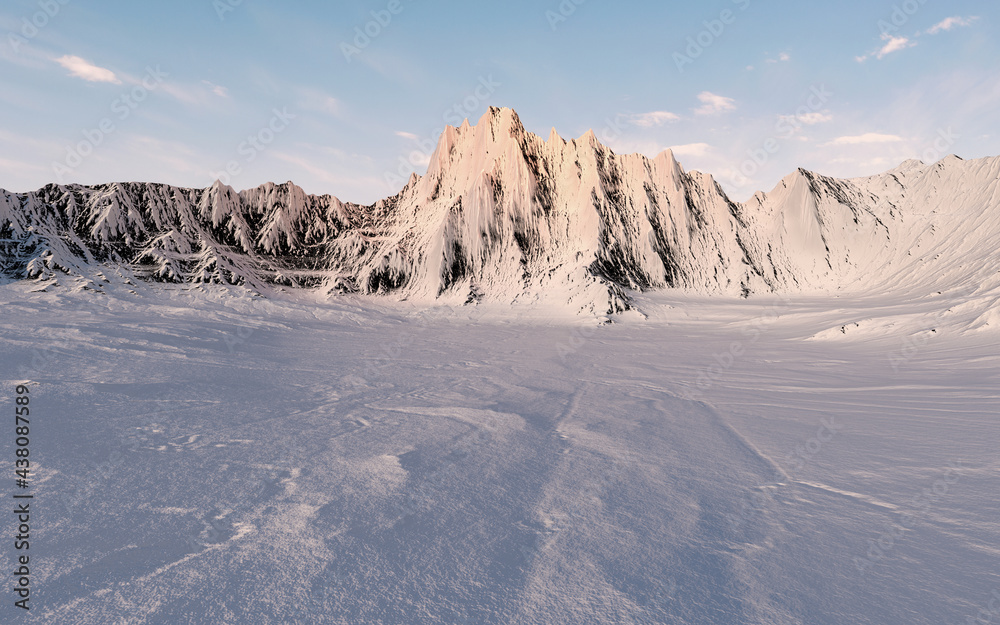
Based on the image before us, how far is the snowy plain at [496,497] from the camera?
320 cm

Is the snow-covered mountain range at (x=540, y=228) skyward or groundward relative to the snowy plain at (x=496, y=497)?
skyward

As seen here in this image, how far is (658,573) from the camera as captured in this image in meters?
3.56

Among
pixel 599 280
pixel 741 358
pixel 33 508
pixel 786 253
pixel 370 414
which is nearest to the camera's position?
pixel 33 508

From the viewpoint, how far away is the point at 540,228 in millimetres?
58812

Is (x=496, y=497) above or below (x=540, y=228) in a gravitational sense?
below

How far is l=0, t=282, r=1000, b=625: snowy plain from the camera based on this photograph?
126 inches

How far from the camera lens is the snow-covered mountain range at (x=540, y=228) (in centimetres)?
4491

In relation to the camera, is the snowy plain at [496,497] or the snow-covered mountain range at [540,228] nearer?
the snowy plain at [496,497]

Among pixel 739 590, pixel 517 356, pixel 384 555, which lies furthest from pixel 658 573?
pixel 517 356

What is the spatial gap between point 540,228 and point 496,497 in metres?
55.8

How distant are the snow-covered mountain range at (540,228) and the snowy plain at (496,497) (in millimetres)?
38340

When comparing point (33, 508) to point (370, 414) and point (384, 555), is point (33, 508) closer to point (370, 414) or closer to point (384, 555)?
point (384, 555)

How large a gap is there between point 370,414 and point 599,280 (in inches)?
1727

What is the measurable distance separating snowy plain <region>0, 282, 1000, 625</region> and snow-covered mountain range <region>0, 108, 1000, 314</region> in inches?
1509
